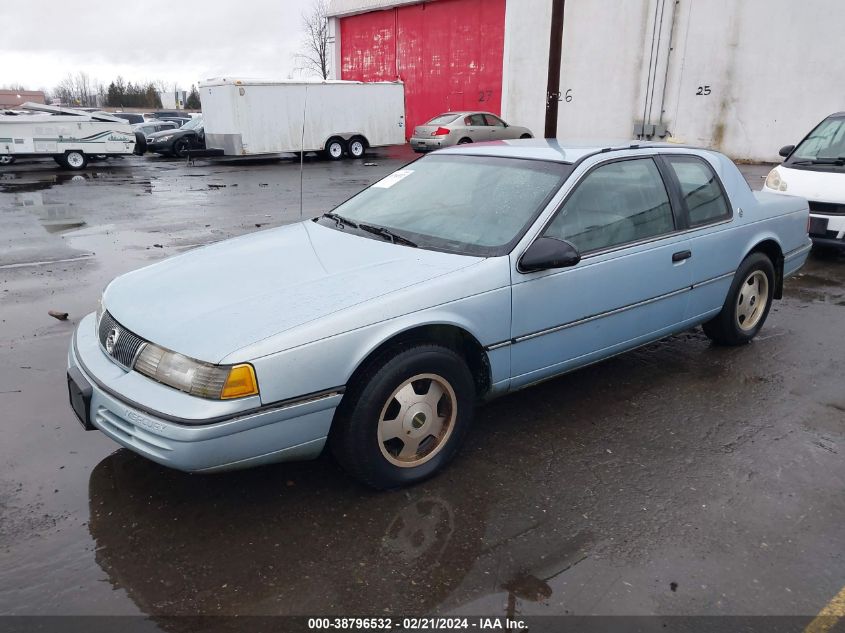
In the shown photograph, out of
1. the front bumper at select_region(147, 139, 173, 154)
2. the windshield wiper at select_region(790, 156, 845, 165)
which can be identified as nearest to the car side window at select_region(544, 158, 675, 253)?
the windshield wiper at select_region(790, 156, 845, 165)

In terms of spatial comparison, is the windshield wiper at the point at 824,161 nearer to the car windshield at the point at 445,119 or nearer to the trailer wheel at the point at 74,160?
the car windshield at the point at 445,119

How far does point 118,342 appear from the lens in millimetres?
3057

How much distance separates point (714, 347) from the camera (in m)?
5.20

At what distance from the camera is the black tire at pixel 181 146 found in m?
24.4

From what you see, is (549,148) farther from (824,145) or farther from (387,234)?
(824,145)

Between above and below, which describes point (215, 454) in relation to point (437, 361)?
below

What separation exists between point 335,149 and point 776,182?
1767 centimetres

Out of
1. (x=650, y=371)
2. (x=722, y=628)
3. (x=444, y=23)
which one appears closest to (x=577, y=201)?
(x=650, y=371)

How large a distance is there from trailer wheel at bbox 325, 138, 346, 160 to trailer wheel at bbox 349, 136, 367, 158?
0.88ft

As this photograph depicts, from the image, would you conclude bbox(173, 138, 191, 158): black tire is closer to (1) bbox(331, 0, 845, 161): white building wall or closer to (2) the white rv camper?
(2) the white rv camper

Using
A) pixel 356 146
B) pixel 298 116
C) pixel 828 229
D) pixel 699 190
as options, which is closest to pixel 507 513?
pixel 699 190

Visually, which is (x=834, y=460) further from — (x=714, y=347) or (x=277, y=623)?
(x=277, y=623)

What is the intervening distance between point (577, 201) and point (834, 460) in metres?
1.95

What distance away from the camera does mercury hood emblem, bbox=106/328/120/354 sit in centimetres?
309
